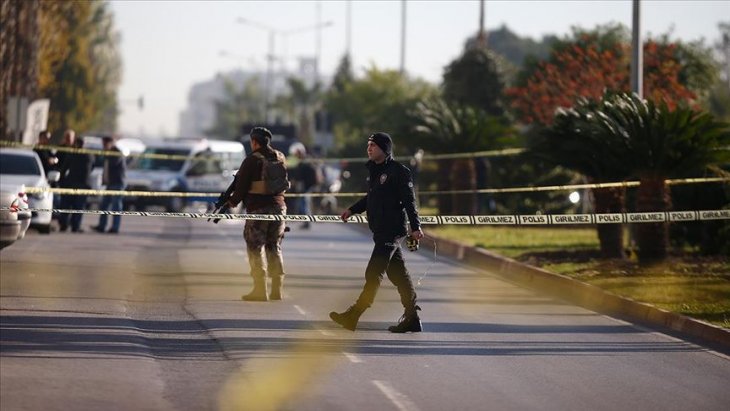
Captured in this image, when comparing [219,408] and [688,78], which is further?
[688,78]

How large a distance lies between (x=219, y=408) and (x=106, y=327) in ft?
15.0

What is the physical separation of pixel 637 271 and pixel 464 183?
14.6m

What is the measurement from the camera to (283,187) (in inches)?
720

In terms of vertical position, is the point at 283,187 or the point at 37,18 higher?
the point at 37,18

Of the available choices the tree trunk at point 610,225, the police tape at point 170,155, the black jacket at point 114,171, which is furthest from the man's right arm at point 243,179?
the black jacket at point 114,171

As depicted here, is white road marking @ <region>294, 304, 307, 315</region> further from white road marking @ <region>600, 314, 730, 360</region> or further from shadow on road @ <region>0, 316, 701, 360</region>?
white road marking @ <region>600, 314, 730, 360</region>

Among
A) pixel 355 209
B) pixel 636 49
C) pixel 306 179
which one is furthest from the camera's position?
pixel 306 179

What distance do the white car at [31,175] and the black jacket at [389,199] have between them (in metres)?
13.0

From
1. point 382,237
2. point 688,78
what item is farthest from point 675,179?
point 688,78

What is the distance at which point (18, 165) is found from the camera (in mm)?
28578

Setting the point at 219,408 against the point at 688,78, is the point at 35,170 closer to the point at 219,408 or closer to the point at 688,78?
the point at 219,408

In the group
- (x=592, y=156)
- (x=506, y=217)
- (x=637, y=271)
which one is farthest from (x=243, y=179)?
(x=592, y=156)

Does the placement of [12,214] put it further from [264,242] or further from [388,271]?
[388,271]

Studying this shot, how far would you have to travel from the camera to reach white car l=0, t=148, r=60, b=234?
90.8 feet
